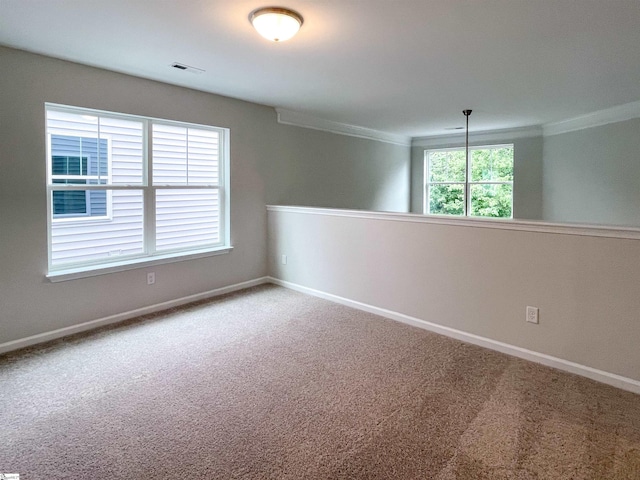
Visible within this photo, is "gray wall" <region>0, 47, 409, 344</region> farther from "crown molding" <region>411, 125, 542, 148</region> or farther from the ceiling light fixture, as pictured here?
"crown molding" <region>411, 125, 542, 148</region>

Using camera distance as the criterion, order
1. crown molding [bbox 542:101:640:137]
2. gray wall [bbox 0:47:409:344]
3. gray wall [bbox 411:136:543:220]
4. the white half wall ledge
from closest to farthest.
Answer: the white half wall ledge < gray wall [bbox 0:47:409:344] < crown molding [bbox 542:101:640:137] < gray wall [bbox 411:136:543:220]

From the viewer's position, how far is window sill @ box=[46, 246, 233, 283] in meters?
3.29

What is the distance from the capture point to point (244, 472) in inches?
68.4

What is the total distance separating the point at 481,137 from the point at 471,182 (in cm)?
82

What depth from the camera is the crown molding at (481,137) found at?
6.18 meters

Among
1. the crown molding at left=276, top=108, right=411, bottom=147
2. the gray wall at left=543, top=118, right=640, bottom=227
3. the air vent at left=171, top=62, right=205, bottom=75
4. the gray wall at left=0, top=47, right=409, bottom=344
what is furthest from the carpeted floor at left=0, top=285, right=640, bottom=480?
the crown molding at left=276, top=108, right=411, bottom=147

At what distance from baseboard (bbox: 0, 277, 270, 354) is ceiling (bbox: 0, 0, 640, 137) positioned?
2.29 metres

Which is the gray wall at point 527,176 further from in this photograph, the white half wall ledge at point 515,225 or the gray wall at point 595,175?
the white half wall ledge at point 515,225

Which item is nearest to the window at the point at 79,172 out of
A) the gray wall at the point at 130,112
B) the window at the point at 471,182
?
the gray wall at the point at 130,112

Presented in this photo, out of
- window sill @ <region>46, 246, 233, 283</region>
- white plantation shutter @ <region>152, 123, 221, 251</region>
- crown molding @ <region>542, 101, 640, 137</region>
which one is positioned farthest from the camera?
crown molding @ <region>542, 101, 640, 137</region>

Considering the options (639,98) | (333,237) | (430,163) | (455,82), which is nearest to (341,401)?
(333,237)

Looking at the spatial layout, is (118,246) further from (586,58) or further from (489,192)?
(489,192)

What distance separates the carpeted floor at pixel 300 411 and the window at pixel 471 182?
4147mm

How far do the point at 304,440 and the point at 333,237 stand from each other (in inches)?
101
